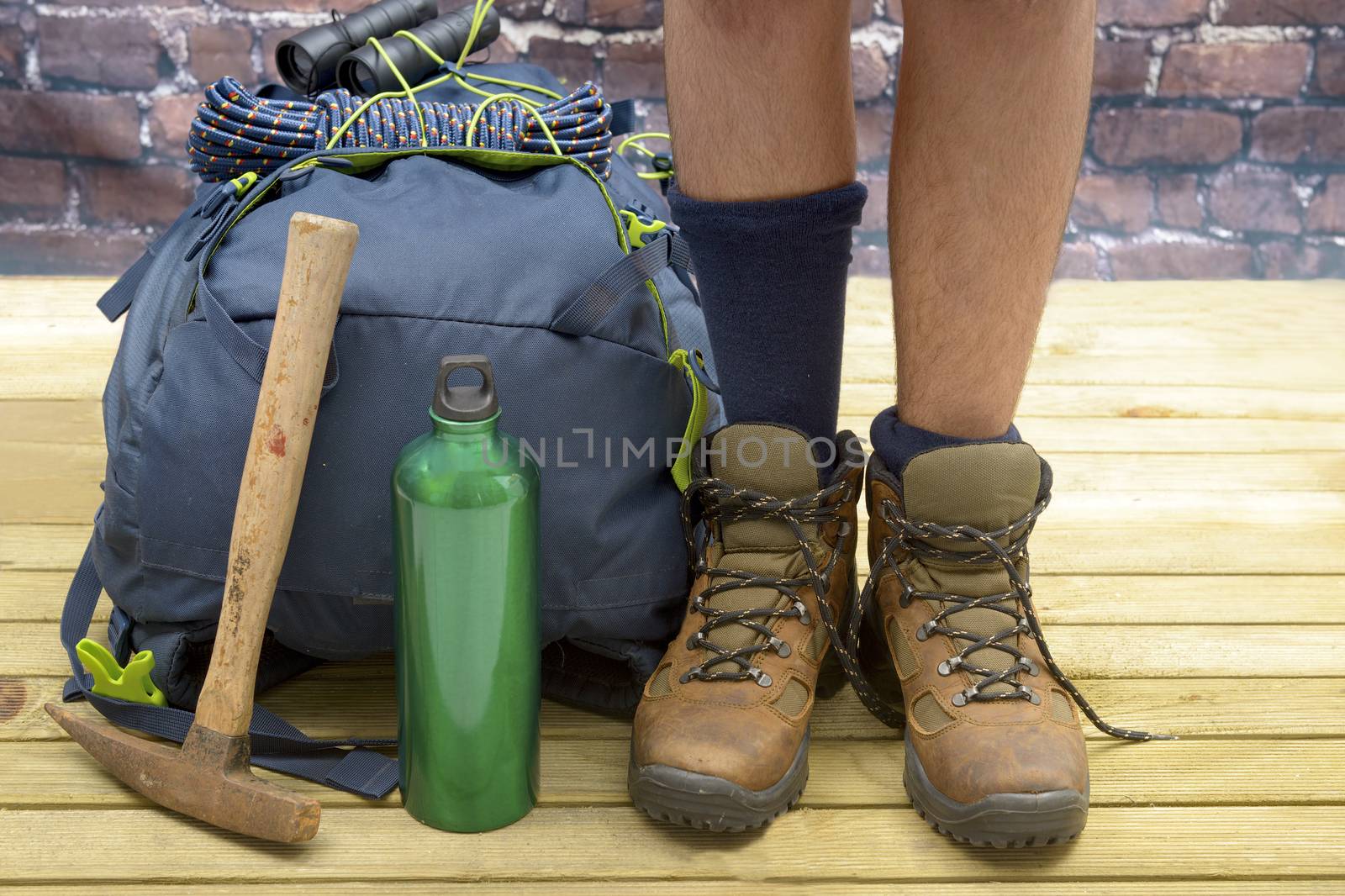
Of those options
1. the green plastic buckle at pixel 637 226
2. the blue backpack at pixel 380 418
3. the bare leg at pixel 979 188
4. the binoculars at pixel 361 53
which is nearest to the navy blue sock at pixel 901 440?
the bare leg at pixel 979 188

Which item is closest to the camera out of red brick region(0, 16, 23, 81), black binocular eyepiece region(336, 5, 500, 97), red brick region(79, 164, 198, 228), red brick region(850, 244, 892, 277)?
black binocular eyepiece region(336, 5, 500, 97)

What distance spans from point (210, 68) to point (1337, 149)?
2.14 meters

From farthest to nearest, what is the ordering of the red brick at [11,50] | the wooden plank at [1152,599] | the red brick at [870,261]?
the red brick at [870,261], the red brick at [11,50], the wooden plank at [1152,599]

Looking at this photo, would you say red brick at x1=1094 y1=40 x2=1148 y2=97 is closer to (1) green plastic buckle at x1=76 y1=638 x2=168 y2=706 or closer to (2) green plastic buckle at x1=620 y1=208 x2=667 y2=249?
(2) green plastic buckle at x1=620 y1=208 x2=667 y2=249

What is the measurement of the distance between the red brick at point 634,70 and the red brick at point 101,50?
80 centimetres

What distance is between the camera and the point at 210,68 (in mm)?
2193

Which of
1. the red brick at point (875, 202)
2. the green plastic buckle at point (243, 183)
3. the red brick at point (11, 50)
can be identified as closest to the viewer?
the green plastic buckle at point (243, 183)

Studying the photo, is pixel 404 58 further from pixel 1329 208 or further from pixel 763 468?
pixel 1329 208

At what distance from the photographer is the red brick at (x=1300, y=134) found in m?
2.36

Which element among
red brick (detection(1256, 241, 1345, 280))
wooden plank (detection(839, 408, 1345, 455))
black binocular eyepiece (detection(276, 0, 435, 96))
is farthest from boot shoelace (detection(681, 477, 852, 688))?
red brick (detection(1256, 241, 1345, 280))

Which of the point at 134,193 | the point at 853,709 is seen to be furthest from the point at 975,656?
the point at 134,193

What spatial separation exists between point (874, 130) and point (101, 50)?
1.40 meters

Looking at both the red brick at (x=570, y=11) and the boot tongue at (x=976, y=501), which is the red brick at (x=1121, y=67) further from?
the boot tongue at (x=976, y=501)

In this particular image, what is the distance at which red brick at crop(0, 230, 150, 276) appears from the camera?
224cm
